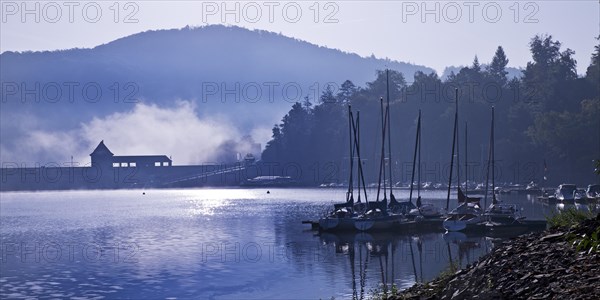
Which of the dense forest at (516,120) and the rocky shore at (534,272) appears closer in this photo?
the rocky shore at (534,272)

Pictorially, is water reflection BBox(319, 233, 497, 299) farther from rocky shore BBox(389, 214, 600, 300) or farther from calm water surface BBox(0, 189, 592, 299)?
rocky shore BBox(389, 214, 600, 300)

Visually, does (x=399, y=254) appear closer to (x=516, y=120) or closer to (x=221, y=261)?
(x=221, y=261)

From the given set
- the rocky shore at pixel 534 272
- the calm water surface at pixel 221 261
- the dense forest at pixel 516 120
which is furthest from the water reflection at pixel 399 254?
the dense forest at pixel 516 120

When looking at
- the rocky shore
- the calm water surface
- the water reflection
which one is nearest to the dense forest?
the calm water surface

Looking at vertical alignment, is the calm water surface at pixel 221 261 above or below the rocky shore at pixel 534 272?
below

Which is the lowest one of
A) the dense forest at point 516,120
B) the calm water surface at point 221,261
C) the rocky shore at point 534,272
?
the calm water surface at point 221,261

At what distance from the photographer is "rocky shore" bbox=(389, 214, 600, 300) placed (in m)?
15.1

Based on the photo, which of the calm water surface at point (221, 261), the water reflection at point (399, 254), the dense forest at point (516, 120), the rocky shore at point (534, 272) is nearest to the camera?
the rocky shore at point (534, 272)

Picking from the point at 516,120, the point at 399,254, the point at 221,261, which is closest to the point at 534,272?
the point at 399,254

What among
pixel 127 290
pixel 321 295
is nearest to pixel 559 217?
pixel 321 295

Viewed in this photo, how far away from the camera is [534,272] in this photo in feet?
53.7

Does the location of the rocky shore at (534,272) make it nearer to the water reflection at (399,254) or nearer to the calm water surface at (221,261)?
the calm water surface at (221,261)

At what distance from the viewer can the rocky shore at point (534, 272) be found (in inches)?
596

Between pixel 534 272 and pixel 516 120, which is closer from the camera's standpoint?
pixel 534 272
